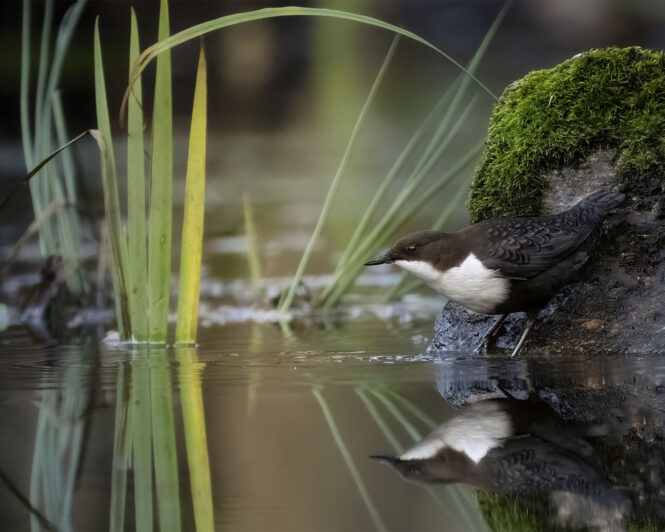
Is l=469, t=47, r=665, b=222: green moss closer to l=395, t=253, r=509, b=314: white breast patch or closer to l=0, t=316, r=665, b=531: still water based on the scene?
l=395, t=253, r=509, b=314: white breast patch

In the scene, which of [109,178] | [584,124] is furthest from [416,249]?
[109,178]

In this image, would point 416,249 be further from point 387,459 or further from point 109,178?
point 387,459

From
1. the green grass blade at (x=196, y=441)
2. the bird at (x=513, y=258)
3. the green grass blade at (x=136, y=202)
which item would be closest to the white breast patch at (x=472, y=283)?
the bird at (x=513, y=258)

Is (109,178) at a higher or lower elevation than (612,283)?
higher

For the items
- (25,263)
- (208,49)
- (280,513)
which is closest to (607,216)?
(280,513)

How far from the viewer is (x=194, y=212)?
15.2 ft

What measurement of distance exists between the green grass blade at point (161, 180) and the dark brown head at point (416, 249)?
1096 millimetres

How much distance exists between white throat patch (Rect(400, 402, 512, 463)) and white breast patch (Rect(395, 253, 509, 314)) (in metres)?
1.07

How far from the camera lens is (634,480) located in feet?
6.75

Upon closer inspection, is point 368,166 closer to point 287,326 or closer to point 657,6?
point 657,6

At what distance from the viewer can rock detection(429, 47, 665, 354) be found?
13.4 ft

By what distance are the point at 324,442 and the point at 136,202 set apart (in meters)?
2.44

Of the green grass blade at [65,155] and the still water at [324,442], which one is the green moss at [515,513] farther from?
the green grass blade at [65,155]

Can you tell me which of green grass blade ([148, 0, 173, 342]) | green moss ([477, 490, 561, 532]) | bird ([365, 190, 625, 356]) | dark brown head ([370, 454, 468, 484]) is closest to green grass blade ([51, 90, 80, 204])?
green grass blade ([148, 0, 173, 342])
